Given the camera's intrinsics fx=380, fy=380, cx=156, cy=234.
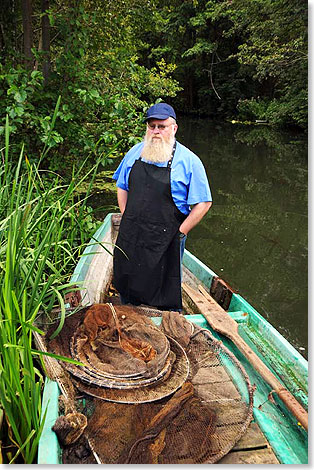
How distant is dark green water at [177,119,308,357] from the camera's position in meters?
5.43

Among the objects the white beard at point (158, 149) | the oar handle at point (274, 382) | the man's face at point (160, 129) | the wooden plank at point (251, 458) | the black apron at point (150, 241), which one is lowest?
the wooden plank at point (251, 458)

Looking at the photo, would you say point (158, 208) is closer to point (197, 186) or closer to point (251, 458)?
point (197, 186)

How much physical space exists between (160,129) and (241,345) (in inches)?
62.4

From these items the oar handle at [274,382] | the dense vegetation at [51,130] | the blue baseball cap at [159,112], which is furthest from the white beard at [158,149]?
the oar handle at [274,382]

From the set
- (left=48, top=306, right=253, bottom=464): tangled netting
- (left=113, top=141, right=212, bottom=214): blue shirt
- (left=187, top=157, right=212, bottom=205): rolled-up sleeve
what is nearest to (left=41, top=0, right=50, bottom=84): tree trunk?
(left=113, top=141, right=212, bottom=214): blue shirt

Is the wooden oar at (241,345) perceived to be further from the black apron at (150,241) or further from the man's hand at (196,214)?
the man's hand at (196,214)

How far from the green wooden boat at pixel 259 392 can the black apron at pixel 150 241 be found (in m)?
0.35

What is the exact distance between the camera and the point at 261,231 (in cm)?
774

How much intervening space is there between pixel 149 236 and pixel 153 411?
1.35 metres

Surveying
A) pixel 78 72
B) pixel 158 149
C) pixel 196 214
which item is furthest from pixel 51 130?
pixel 78 72

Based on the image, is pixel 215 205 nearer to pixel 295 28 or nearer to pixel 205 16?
pixel 295 28

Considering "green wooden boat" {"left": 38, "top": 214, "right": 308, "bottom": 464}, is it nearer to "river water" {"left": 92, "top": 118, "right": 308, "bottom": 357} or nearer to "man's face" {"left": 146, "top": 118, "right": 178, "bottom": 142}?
"man's face" {"left": 146, "top": 118, "right": 178, "bottom": 142}

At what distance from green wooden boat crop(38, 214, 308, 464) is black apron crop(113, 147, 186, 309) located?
35 centimetres

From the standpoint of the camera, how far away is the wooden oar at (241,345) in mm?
1864
